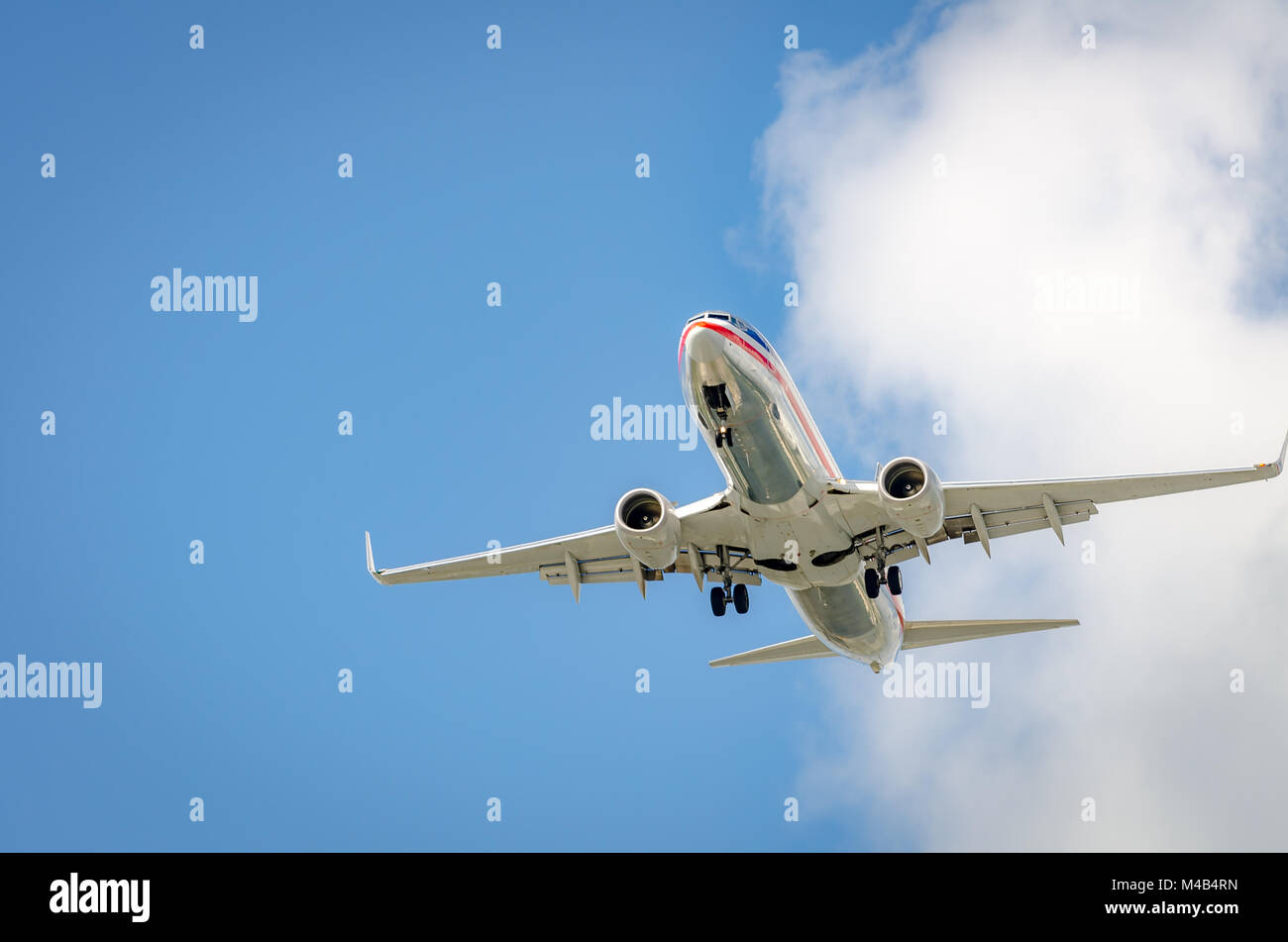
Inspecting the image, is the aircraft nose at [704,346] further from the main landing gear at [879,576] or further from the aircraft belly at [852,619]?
the aircraft belly at [852,619]

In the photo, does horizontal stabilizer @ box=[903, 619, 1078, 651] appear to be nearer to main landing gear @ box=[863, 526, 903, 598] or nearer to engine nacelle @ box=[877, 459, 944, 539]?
main landing gear @ box=[863, 526, 903, 598]

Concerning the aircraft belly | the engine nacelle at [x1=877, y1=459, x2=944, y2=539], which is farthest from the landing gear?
the engine nacelle at [x1=877, y1=459, x2=944, y2=539]

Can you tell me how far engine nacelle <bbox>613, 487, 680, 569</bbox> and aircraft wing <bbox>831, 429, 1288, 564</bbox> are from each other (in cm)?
413

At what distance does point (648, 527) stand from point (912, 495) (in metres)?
6.27

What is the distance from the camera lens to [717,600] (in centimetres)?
3412

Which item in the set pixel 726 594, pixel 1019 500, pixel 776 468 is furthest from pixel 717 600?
pixel 1019 500

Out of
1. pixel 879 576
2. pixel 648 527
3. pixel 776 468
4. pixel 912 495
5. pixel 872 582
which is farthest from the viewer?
pixel 879 576

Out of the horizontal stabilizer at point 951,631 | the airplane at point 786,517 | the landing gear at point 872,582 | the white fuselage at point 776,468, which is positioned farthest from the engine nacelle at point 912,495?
the horizontal stabilizer at point 951,631

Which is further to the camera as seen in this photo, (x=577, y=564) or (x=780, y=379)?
(x=577, y=564)

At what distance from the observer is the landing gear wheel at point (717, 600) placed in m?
34.1

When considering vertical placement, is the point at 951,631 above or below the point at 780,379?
below

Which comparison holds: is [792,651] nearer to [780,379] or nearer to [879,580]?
[879,580]

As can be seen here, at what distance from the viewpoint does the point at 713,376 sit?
2798 centimetres
